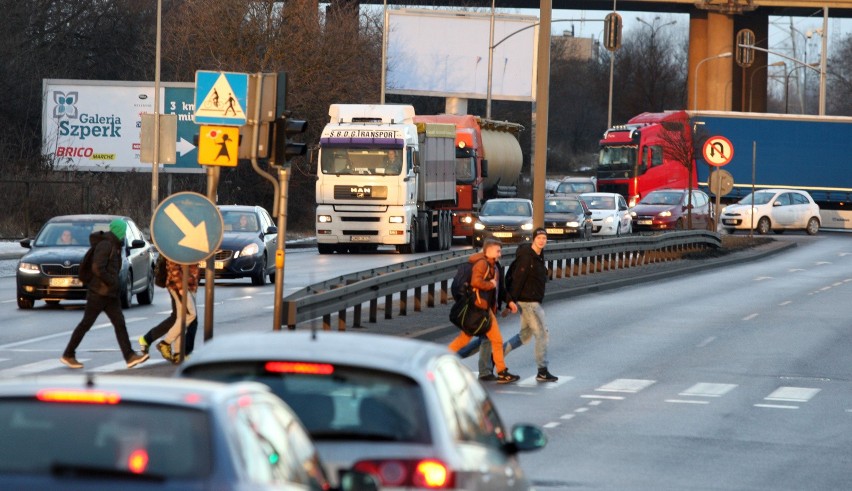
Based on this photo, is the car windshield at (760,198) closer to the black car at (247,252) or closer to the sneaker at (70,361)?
the black car at (247,252)

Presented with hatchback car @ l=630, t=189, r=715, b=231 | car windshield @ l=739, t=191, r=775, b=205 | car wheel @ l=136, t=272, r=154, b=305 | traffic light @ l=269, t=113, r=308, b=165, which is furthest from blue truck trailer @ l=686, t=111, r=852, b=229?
traffic light @ l=269, t=113, r=308, b=165

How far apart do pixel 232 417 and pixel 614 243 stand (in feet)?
106

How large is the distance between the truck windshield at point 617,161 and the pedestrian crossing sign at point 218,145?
5249 centimetres

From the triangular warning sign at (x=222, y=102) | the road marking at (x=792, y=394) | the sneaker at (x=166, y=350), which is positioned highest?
the triangular warning sign at (x=222, y=102)

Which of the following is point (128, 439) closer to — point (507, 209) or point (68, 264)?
point (68, 264)

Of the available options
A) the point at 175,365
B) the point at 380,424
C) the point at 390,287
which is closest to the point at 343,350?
the point at 380,424

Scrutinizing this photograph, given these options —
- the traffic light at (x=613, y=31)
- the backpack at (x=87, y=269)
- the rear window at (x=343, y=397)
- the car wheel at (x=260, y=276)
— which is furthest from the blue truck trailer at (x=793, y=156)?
the rear window at (x=343, y=397)

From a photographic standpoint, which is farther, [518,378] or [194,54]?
[194,54]

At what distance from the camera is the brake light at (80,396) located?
5020mm

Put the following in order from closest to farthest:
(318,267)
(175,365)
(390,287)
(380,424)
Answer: (380,424)
(175,365)
(390,287)
(318,267)

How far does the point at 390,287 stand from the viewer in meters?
23.0

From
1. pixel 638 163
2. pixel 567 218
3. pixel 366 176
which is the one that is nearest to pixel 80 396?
pixel 366 176

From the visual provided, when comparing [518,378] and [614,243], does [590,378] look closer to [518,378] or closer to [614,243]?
[518,378]

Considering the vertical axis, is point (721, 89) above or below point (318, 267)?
above
